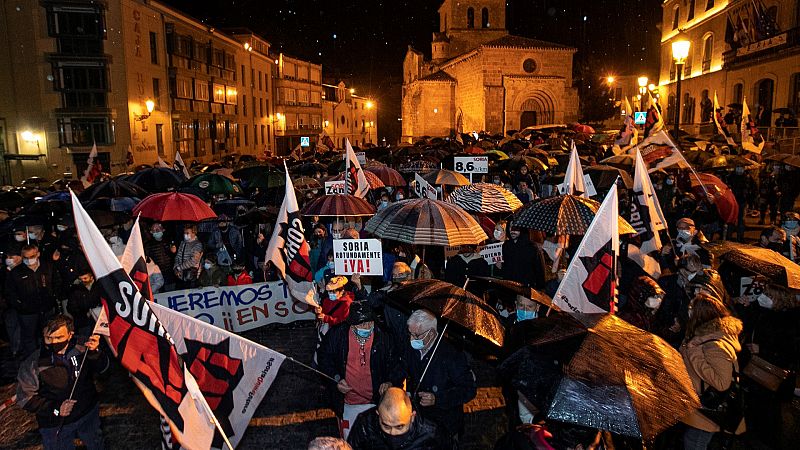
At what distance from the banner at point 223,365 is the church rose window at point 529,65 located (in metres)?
52.5

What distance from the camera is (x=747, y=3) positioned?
31.0 m

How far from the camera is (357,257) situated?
6.69m

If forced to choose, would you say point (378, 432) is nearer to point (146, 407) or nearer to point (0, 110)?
point (146, 407)

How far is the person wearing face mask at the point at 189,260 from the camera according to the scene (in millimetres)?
8453

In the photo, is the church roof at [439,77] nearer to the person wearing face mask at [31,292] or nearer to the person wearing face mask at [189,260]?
the person wearing face mask at [189,260]

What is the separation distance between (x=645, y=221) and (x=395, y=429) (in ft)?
18.4

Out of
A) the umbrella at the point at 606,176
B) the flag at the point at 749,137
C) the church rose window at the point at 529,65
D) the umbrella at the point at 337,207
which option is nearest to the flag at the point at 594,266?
the umbrella at the point at 337,207

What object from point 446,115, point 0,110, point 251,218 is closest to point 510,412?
point 251,218

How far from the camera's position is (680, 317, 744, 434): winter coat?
4.43 metres

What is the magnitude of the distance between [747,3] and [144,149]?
33672mm

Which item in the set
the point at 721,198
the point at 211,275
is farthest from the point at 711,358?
the point at 721,198

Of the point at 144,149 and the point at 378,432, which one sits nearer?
the point at 378,432

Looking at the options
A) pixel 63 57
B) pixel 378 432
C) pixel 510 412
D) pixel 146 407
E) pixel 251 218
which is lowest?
pixel 146 407

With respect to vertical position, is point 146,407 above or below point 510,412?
below
